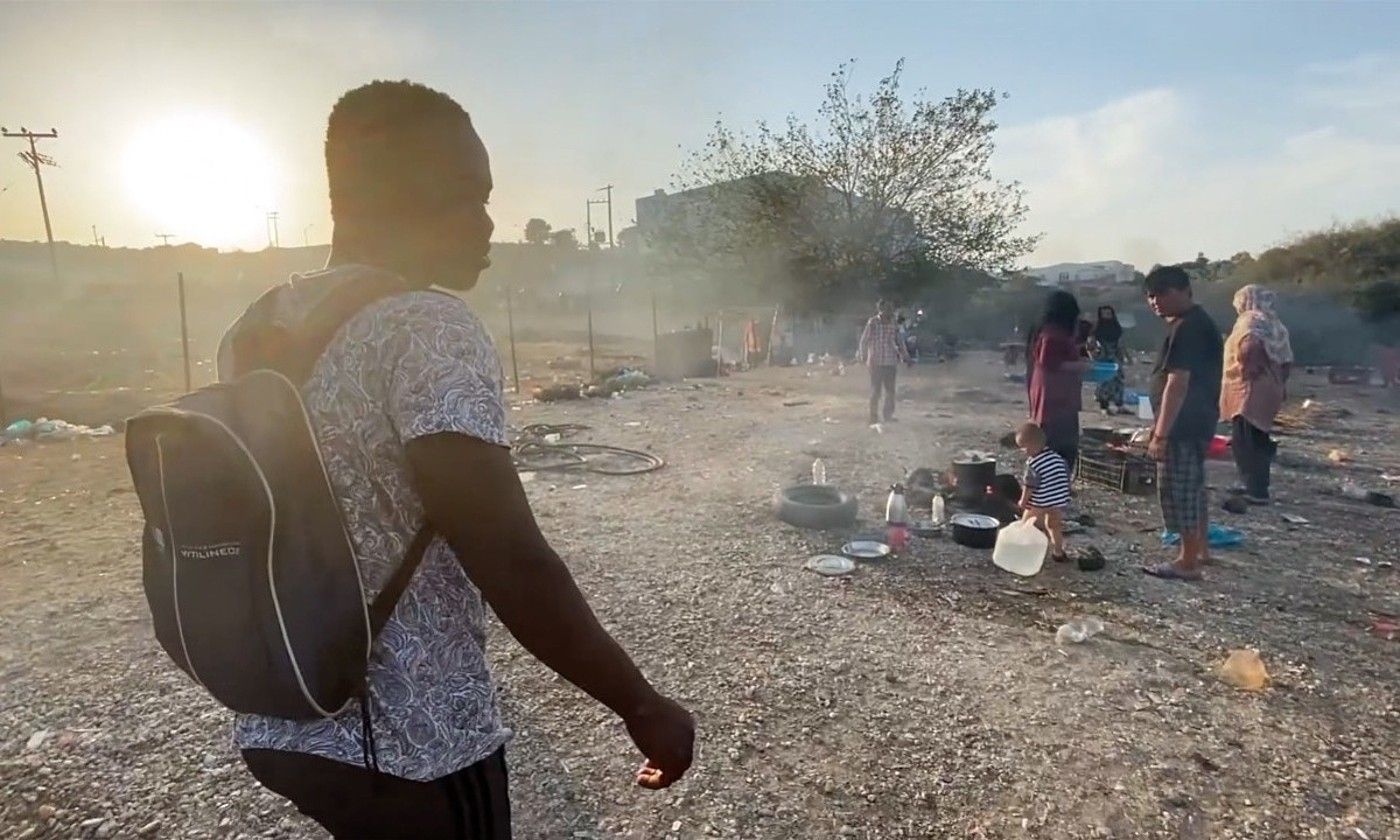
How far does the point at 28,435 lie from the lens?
30.6 ft

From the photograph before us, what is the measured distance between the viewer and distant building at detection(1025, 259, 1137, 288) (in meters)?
29.6

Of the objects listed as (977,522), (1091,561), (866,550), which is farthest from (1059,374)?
(866,550)

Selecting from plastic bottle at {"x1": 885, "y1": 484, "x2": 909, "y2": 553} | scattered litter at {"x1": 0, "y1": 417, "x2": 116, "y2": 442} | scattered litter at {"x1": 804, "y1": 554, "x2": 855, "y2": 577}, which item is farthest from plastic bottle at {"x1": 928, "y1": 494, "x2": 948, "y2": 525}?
scattered litter at {"x1": 0, "y1": 417, "x2": 116, "y2": 442}

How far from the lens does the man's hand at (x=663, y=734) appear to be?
1.12 m

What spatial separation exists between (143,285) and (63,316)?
8181mm

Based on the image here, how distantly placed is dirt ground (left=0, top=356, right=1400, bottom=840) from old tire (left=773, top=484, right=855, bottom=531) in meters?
0.14

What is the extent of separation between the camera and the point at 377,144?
1128 millimetres

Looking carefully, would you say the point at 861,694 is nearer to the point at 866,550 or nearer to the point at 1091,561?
the point at 866,550

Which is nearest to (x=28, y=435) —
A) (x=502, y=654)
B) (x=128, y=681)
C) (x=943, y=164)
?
(x=128, y=681)

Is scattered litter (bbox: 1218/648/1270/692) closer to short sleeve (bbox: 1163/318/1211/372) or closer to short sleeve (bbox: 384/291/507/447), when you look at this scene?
short sleeve (bbox: 1163/318/1211/372)

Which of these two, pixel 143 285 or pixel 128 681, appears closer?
pixel 128 681

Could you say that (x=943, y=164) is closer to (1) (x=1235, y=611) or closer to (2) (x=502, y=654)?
(1) (x=1235, y=611)

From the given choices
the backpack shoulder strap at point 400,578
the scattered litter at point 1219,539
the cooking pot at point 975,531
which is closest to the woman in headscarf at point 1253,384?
the scattered litter at point 1219,539

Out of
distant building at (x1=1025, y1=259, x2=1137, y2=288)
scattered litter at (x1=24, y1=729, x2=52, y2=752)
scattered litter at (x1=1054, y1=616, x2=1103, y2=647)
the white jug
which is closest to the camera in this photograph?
scattered litter at (x1=24, y1=729, x2=52, y2=752)
